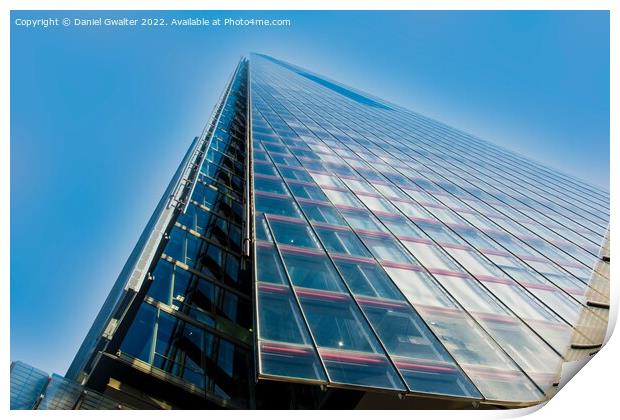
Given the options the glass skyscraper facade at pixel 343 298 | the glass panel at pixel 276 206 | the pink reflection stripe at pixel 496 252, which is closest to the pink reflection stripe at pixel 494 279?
the glass skyscraper facade at pixel 343 298

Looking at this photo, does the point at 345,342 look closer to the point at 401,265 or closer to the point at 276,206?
the point at 401,265

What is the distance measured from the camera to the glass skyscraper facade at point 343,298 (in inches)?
399

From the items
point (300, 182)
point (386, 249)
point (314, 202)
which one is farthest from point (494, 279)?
point (300, 182)

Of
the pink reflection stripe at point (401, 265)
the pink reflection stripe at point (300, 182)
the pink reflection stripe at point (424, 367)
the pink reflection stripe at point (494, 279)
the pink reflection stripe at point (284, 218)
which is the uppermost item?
the pink reflection stripe at point (300, 182)

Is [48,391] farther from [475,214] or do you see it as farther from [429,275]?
[475,214]

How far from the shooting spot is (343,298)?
40.0 feet

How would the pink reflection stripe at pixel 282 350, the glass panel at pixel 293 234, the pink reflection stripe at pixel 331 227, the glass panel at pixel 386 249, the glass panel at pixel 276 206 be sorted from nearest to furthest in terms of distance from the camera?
the pink reflection stripe at pixel 282 350
the glass panel at pixel 293 234
the glass panel at pixel 386 249
the pink reflection stripe at pixel 331 227
the glass panel at pixel 276 206

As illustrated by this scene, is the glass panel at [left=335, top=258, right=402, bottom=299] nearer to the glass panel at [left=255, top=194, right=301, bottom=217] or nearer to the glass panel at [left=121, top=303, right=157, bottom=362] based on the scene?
the glass panel at [left=255, top=194, right=301, bottom=217]

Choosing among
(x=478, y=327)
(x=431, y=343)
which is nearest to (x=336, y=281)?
(x=431, y=343)

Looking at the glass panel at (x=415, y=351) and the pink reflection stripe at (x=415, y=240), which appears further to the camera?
the pink reflection stripe at (x=415, y=240)

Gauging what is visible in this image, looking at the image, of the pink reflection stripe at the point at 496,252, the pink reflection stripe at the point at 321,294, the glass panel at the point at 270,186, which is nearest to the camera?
the pink reflection stripe at the point at 321,294

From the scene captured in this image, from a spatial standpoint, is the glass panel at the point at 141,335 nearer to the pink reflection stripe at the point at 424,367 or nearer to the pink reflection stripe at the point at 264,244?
the pink reflection stripe at the point at 264,244

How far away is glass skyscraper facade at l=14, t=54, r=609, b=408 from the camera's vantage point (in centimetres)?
1013

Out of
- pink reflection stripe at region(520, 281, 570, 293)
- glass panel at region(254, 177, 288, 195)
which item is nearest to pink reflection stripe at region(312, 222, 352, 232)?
glass panel at region(254, 177, 288, 195)
